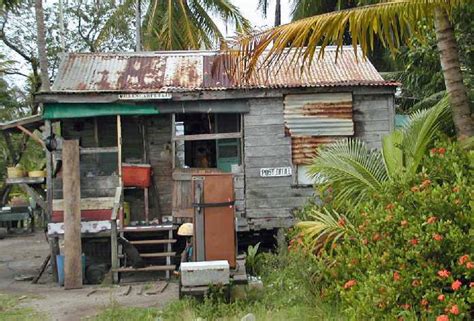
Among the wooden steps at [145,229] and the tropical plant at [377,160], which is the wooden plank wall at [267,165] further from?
the tropical plant at [377,160]

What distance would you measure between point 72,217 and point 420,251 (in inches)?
291

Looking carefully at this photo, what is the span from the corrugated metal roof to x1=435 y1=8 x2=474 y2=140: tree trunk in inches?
172

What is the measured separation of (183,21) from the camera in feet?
64.0

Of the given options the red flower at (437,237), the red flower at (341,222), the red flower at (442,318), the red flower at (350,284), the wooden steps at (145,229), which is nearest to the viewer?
the red flower at (442,318)

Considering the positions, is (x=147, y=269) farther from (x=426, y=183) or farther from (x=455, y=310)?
(x=455, y=310)

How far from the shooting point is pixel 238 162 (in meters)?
12.6

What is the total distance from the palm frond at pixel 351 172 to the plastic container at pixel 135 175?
4.55 metres

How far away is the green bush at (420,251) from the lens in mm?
4980

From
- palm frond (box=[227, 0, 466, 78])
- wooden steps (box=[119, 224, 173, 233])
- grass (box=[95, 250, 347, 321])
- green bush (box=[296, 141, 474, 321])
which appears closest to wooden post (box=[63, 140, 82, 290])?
wooden steps (box=[119, 224, 173, 233])

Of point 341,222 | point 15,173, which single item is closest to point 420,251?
point 341,222

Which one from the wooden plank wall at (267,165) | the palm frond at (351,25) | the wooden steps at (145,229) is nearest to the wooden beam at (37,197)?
the wooden steps at (145,229)

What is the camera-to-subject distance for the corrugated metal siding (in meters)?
11.9

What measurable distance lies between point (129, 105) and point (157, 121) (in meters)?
1.15

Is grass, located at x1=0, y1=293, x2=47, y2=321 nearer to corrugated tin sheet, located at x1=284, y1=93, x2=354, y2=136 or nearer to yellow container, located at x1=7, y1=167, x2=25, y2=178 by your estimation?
yellow container, located at x1=7, y1=167, x2=25, y2=178
